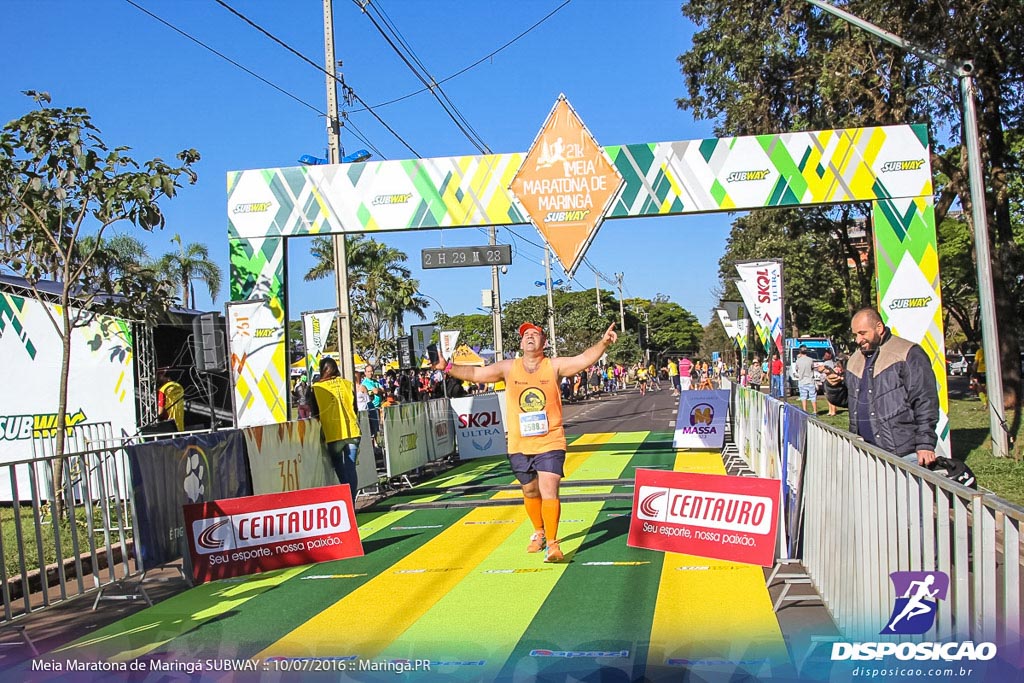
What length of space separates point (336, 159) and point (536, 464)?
12.0 m

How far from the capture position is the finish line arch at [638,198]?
12664 mm

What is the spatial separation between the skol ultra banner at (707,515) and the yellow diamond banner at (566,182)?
5.40 meters

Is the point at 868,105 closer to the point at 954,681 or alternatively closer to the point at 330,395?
the point at 330,395

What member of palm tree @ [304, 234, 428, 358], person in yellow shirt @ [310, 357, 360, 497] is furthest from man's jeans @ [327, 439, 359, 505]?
palm tree @ [304, 234, 428, 358]

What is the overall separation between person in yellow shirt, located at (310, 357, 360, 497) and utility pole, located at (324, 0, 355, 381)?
5983mm

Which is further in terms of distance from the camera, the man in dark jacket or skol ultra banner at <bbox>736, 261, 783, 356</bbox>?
skol ultra banner at <bbox>736, 261, 783, 356</bbox>

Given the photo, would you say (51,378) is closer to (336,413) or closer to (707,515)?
(336,413)

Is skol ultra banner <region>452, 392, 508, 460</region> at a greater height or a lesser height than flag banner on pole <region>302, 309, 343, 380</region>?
lesser

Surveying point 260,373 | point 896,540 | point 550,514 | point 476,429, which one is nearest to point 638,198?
point 260,373

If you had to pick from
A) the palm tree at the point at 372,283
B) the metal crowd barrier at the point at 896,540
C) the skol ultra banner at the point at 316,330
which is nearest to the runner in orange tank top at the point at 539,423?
the metal crowd barrier at the point at 896,540

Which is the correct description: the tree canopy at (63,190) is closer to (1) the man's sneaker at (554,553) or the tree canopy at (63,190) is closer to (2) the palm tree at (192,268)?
(1) the man's sneaker at (554,553)

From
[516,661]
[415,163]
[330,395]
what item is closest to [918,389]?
[516,661]

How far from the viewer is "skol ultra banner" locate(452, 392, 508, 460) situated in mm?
17906

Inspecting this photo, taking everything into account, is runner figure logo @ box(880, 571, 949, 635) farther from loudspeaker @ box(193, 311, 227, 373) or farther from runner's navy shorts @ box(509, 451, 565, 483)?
loudspeaker @ box(193, 311, 227, 373)
